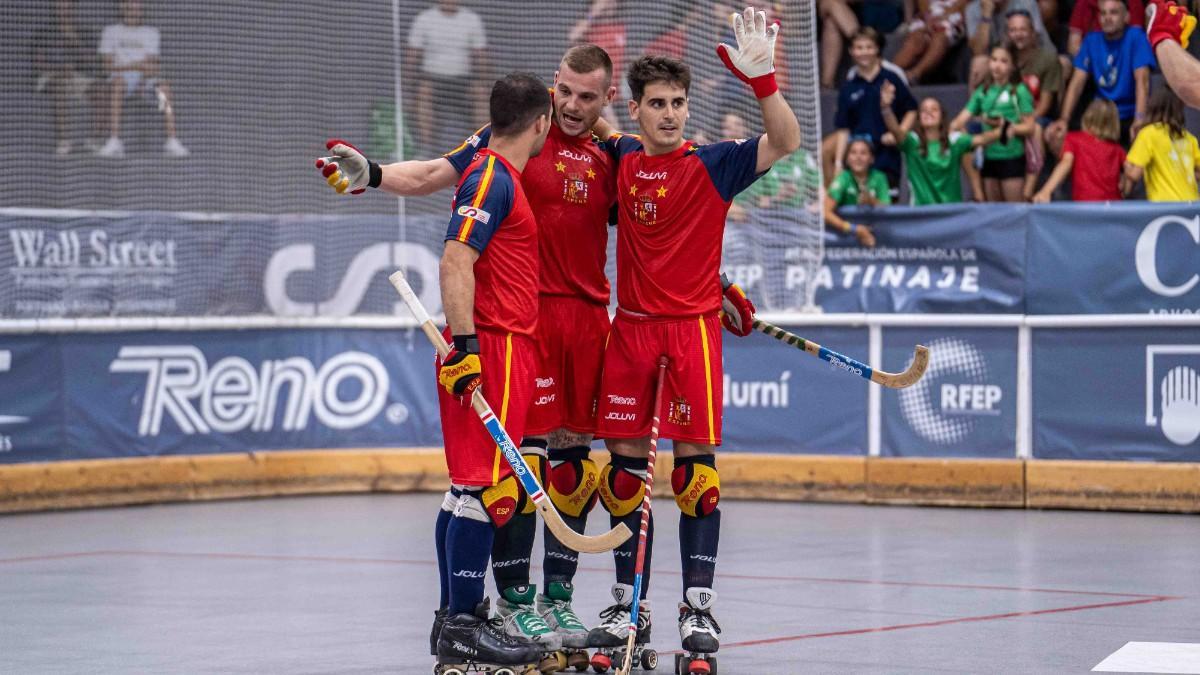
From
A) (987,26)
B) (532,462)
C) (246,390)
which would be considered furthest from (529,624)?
(987,26)

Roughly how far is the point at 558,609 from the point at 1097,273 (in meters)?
6.61

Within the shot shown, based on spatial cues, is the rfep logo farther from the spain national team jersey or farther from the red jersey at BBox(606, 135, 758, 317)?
the red jersey at BBox(606, 135, 758, 317)

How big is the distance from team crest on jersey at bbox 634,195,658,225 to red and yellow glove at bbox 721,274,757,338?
0.47 meters

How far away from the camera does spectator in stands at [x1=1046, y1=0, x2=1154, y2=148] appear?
539 inches

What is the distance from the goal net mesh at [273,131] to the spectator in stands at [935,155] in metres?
1.64

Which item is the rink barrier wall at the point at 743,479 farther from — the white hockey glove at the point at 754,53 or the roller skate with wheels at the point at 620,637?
the white hockey glove at the point at 754,53

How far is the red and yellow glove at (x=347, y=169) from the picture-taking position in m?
6.71

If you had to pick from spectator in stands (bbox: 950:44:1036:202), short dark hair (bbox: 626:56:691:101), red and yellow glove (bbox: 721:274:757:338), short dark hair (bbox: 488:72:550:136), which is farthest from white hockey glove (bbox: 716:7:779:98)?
spectator in stands (bbox: 950:44:1036:202)

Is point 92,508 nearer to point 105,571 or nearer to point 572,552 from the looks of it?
point 105,571

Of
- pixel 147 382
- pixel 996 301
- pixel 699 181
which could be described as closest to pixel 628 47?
pixel 996 301

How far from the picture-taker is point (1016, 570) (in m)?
9.41

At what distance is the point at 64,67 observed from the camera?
1319cm

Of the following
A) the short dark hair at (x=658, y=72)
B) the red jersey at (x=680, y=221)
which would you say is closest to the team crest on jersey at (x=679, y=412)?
the red jersey at (x=680, y=221)

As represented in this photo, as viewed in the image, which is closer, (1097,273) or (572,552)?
(572,552)
